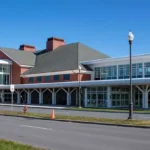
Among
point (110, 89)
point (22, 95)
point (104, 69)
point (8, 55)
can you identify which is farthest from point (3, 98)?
point (110, 89)

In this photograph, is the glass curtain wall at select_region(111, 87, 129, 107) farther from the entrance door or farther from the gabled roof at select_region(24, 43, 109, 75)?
the gabled roof at select_region(24, 43, 109, 75)

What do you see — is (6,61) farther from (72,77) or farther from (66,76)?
(72,77)

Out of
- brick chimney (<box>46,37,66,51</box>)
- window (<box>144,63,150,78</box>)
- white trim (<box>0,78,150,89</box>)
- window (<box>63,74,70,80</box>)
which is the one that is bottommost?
white trim (<box>0,78,150,89</box>)

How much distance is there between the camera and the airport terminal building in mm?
41656

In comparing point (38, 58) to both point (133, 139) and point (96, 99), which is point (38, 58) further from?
point (133, 139)

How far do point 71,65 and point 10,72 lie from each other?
56.5 feet

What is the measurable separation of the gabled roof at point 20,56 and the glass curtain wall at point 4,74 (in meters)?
2.38

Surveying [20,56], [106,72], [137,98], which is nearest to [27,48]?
[20,56]

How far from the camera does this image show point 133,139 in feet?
38.5

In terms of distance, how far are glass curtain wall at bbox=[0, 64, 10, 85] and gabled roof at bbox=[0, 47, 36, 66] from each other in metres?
2.38

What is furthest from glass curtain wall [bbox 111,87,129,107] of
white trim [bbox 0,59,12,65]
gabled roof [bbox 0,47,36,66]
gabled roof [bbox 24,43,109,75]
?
white trim [bbox 0,59,12,65]

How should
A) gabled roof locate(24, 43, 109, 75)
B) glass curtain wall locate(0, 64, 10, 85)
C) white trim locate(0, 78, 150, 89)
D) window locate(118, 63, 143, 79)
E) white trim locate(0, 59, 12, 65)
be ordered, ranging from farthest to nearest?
glass curtain wall locate(0, 64, 10, 85)
white trim locate(0, 59, 12, 65)
gabled roof locate(24, 43, 109, 75)
window locate(118, 63, 143, 79)
white trim locate(0, 78, 150, 89)

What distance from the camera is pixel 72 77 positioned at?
165 feet

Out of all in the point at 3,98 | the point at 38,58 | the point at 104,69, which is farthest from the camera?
the point at 38,58
